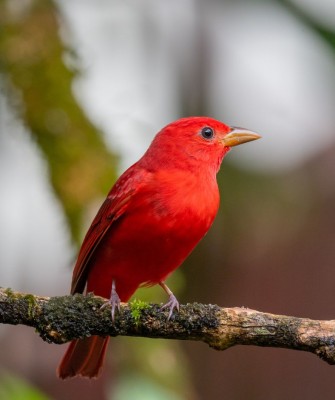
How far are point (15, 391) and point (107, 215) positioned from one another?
1480mm

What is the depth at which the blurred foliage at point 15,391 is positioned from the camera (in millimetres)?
2795

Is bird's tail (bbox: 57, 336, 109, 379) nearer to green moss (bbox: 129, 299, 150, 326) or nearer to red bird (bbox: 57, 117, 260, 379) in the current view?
red bird (bbox: 57, 117, 260, 379)

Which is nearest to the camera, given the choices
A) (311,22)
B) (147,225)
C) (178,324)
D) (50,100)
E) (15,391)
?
(15,391)

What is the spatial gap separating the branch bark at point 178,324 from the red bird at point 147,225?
51 cm

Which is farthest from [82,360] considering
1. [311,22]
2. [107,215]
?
[311,22]

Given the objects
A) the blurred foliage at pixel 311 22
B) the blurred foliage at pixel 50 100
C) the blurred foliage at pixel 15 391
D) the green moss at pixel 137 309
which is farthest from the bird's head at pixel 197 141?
the blurred foliage at pixel 15 391

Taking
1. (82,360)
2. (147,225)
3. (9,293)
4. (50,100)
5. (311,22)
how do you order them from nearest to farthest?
(9,293) < (311,22) < (147,225) < (82,360) < (50,100)

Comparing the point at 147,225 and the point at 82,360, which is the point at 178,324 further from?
the point at 82,360

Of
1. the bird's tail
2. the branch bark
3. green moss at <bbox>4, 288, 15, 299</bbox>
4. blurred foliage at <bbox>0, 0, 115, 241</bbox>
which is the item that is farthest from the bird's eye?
green moss at <bbox>4, 288, 15, 299</bbox>

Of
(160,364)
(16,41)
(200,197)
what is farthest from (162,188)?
(16,41)

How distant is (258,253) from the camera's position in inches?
270

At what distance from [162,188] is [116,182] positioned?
304mm

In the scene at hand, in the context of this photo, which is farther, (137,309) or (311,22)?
(311,22)

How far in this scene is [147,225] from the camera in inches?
159
